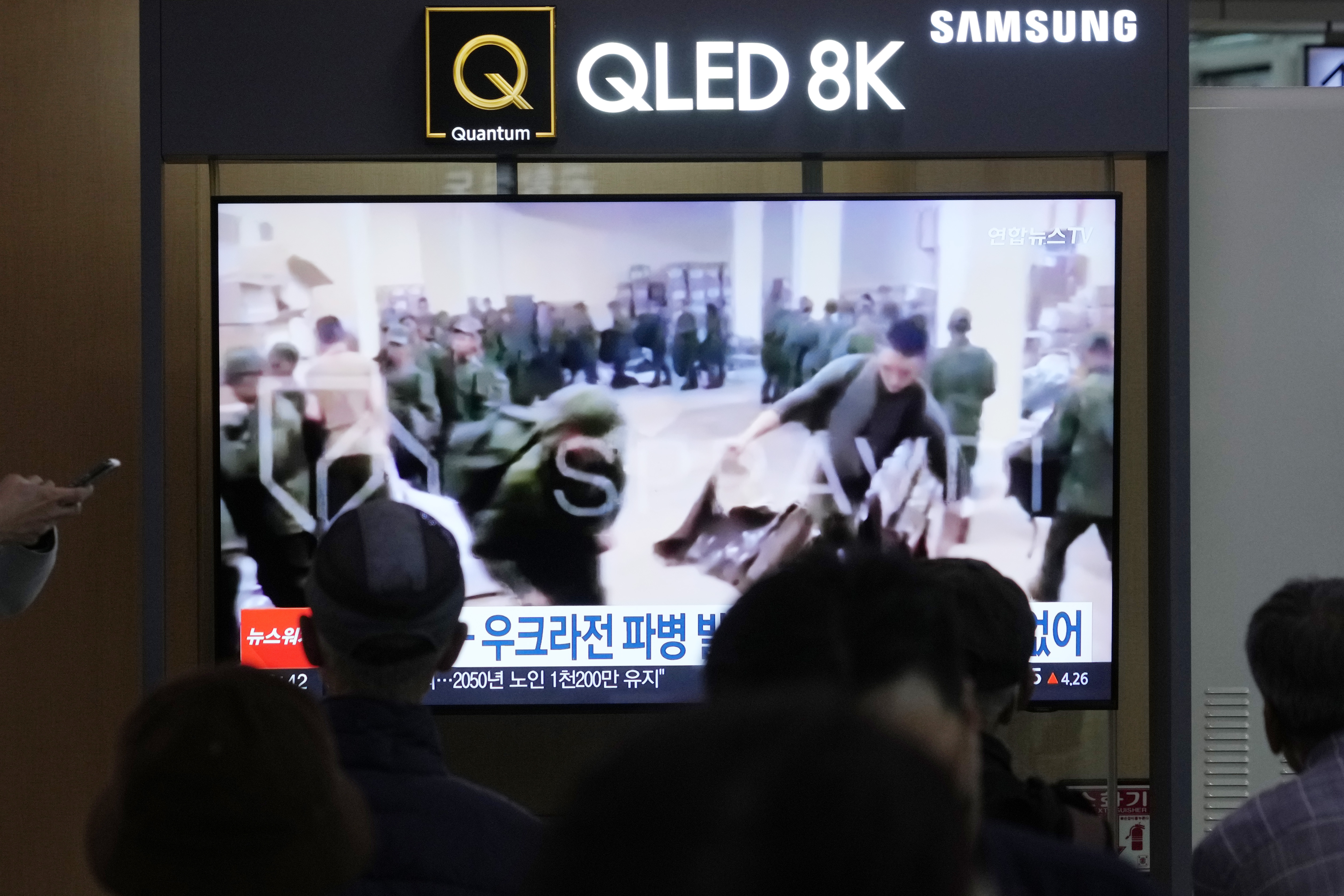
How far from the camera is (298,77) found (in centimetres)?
367

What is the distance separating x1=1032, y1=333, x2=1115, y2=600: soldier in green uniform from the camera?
3.78 meters

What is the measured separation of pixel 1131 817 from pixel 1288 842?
86.0 inches

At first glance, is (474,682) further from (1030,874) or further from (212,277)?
(1030,874)

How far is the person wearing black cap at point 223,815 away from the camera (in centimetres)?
118

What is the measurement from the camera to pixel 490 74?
365 cm

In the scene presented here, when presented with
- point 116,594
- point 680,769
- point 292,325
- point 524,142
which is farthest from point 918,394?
point 680,769

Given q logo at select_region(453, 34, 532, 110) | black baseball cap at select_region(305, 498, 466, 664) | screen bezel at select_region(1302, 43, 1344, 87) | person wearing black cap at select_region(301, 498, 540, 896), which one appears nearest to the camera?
person wearing black cap at select_region(301, 498, 540, 896)

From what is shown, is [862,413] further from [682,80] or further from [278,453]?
[278,453]

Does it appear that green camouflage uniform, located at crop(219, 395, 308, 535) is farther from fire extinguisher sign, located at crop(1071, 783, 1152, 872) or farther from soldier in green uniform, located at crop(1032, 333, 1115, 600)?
fire extinguisher sign, located at crop(1071, 783, 1152, 872)

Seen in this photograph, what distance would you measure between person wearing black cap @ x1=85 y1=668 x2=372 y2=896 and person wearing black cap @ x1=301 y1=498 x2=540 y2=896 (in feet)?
1.01

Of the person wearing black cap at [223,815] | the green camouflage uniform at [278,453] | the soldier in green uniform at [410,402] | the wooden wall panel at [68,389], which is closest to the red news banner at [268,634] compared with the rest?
the green camouflage uniform at [278,453]

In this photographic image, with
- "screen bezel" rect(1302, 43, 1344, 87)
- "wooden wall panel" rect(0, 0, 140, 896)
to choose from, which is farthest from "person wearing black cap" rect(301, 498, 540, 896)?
Result: "screen bezel" rect(1302, 43, 1344, 87)

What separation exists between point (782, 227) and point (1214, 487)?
4.35ft

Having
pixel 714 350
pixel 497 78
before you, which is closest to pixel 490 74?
pixel 497 78
